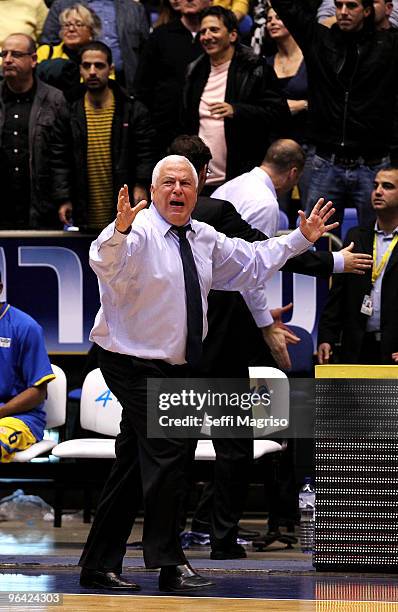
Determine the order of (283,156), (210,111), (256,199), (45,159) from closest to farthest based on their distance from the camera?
(256,199) → (283,156) → (210,111) → (45,159)

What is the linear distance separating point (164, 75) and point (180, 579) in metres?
5.28

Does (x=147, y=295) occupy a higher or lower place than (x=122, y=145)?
lower

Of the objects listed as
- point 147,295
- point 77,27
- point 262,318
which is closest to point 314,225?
point 147,295

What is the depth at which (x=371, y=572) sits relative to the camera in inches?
265

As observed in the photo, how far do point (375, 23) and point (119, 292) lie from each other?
4.69 meters

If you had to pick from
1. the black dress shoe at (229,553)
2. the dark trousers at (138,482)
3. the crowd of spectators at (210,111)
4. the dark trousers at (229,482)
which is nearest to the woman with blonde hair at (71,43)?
the crowd of spectators at (210,111)

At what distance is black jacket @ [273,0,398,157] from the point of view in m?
9.65

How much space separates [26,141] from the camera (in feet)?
33.2

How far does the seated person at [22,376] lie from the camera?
847cm

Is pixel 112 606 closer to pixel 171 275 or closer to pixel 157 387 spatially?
pixel 157 387

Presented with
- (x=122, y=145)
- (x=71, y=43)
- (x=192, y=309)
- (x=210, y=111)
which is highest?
(x=71, y=43)

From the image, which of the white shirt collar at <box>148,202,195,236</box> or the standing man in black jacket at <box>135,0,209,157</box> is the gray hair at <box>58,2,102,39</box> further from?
the white shirt collar at <box>148,202,195,236</box>

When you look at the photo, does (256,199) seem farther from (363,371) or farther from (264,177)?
(363,371)

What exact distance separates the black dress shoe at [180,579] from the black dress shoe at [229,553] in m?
1.27
